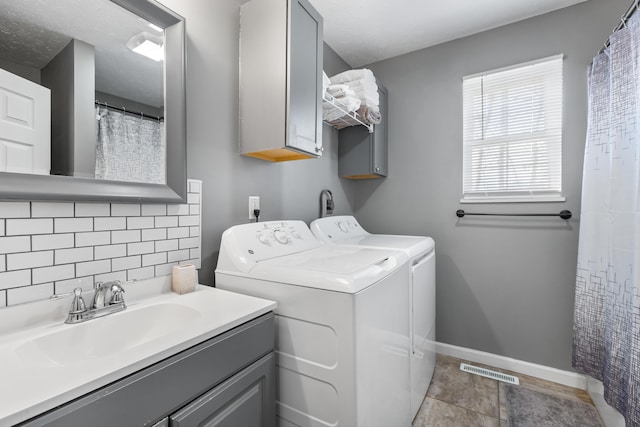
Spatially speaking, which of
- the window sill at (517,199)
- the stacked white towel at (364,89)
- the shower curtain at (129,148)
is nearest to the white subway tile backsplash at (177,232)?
the shower curtain at (129,148)

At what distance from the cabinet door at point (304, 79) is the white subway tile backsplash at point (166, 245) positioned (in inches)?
27.3

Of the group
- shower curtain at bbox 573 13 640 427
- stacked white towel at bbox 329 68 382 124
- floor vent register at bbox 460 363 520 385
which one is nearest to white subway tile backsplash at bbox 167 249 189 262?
stacked white towel at bbox 329 68 382 124

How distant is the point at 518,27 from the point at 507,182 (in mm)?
1140

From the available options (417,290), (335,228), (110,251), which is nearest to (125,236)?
(110,251)

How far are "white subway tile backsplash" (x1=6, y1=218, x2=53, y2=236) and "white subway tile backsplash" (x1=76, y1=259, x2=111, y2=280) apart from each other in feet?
0.49

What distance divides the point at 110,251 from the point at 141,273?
0.49 ft

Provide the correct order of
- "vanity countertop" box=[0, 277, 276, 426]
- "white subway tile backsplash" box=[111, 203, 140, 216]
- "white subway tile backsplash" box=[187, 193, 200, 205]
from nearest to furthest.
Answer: "vanity countertop" box=[0, 277, 276, 426], "white subway tile backsplash" box=[111, 203, 140, 216], "white subway tile backsplash" box=[187, 193, 200, 205]

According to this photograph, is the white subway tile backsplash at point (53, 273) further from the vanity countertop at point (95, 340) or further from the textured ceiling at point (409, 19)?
the textured ceiling at point (409, 19)

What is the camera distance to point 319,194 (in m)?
2.29

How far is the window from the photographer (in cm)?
203

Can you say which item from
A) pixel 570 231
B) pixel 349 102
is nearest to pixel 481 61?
pixel 349 102

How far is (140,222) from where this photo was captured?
115 centimetres

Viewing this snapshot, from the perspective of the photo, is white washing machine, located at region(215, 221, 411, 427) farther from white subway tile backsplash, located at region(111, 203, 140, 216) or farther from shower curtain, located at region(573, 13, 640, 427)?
shower curtain, located at region(573, 13, 640, 427)

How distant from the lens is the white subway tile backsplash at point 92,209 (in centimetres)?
98
